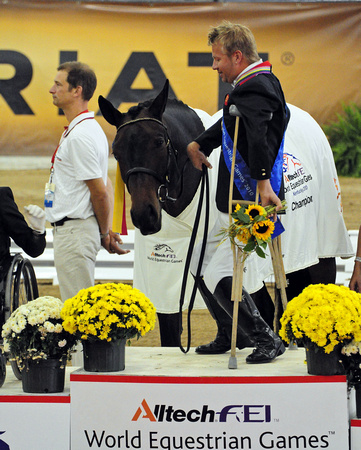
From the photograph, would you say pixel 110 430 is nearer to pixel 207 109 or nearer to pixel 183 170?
pixel 183 170

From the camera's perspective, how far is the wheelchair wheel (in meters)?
3.25

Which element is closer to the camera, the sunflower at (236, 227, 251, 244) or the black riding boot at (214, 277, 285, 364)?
the sunflower at (236, 227, 251, 244)

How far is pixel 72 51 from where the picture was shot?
8820mm

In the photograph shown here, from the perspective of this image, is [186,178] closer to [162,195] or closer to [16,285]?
[162,195]

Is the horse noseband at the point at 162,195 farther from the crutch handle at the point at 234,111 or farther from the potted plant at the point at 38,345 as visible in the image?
the potted plant at the point at 38,345

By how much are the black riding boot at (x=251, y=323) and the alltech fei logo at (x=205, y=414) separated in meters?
0.35

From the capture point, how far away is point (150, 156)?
3426 mm

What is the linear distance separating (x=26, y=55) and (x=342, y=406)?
22.2 feet

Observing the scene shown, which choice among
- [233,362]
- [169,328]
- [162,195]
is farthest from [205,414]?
[169,328]

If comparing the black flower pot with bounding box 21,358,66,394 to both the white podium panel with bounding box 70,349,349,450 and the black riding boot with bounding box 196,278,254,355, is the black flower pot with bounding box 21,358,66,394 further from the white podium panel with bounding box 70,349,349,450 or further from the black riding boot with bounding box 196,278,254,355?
the black riding boot with bounding box 196,278,254,355

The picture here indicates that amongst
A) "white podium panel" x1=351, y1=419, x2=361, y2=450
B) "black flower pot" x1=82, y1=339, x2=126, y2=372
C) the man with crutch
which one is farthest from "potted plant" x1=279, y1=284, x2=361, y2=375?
"black flower pot" x1=82, y1=339, x2=126, y2=372

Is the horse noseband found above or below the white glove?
above

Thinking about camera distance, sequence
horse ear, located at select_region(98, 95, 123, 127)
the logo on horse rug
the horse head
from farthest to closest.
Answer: the logo on horse rug, horse ear, located at select_region(98, 95, 123, 127), the horse head

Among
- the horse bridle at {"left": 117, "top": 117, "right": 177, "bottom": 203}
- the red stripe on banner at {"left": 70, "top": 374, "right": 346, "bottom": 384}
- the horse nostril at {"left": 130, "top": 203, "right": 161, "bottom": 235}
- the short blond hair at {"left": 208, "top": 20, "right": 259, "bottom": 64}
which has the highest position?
the short blond hair at {"left": 208, "top": 20, "right": 259, "bottom": 64}
